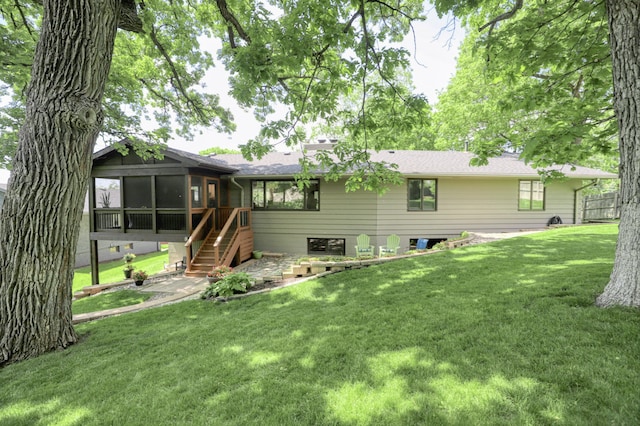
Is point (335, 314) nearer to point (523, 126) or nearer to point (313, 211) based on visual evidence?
point (313, 211)

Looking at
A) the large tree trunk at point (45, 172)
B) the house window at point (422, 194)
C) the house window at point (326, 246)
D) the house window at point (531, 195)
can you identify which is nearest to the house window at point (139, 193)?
the house window at point (326, 246)

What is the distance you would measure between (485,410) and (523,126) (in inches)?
711

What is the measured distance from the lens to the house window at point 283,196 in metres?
11.7

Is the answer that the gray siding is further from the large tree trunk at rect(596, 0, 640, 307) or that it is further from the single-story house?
the large tree trunk at rect(596, 0, 640, 307)

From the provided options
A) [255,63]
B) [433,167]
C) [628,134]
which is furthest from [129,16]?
[433,167]

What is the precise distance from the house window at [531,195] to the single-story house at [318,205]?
4cm

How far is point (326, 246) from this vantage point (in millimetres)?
11867

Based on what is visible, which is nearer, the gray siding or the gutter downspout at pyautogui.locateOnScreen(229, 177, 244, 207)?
the gray siding

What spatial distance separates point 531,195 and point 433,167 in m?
4.41

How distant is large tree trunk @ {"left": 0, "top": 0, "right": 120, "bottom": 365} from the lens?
11.9ft

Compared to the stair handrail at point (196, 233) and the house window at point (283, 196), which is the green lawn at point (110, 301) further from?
the house window at point (283, 196)

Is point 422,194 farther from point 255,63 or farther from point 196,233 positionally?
point 255,63

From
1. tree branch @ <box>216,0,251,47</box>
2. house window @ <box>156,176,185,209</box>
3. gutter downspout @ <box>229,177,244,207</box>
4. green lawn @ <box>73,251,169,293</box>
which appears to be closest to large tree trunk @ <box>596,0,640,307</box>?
tree branch @ <box>216,0,251,47</box>

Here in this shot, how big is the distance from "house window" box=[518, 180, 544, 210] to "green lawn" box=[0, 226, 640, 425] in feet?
26.5
